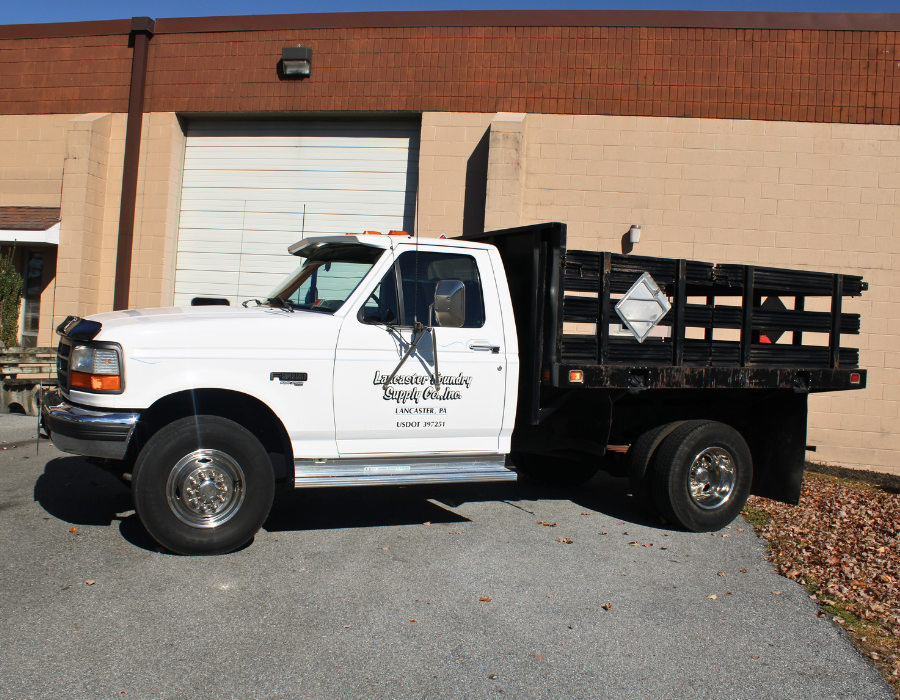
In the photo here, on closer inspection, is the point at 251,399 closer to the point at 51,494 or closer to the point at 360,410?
the point at 360,410

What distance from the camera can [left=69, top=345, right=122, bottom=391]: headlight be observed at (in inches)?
187

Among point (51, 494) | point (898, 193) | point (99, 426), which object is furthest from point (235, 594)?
point (898, 193)

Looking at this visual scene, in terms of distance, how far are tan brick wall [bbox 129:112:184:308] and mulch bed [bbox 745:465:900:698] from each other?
9.72 meters

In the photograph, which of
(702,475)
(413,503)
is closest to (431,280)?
(413,503)

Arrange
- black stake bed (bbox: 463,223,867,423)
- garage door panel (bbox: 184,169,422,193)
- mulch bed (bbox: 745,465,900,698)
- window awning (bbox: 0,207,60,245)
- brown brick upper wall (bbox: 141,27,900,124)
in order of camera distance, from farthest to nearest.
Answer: garage door panel (bbox: 184,169,422,193) < window awning (bbox: 0,207,60,245) < brown brick upper wall (bbox: 141,27,900,124) < black stake bed (bbox: 463,223,867,423) < mulch bed (bbox: 745,465,900,698)

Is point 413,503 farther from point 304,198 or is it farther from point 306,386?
point 304,198

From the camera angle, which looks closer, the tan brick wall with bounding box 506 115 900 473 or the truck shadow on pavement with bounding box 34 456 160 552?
the truck shadow on pavement with bounding box 34 456 160 552

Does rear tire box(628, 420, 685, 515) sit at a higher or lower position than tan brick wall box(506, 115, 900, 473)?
lower

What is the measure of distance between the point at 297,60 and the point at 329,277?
758 cm

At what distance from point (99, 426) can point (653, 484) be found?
14.0 feet

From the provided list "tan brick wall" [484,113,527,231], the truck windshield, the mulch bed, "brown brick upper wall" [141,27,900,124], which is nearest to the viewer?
the mulch bed

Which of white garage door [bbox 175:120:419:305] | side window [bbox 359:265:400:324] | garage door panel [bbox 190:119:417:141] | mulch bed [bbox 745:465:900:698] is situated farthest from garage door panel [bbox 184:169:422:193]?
mulch bed [bbox 745:465:900:698]

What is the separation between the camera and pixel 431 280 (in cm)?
572

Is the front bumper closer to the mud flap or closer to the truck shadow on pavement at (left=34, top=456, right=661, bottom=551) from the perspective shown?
the truck shadow on pavement at (left=34, top=456, right=661, bottom=551)
